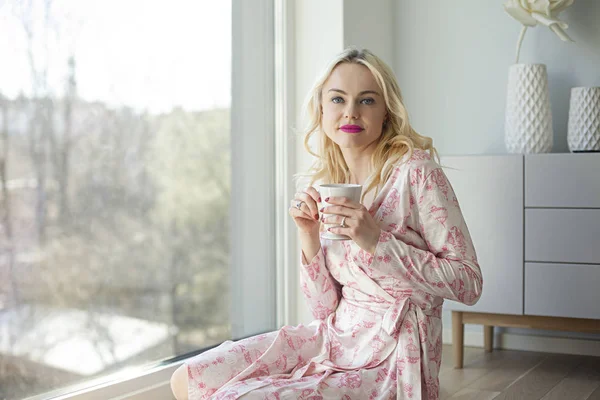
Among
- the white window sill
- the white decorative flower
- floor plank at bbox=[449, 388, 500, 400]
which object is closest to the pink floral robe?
the white window sill

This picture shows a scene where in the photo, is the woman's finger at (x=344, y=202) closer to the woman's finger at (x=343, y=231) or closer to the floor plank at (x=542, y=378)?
the woman's finger at (x=343, y=231)

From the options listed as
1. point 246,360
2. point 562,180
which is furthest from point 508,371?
point 246,360

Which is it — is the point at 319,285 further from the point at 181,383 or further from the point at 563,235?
the point at 563,235

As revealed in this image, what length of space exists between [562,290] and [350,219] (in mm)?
1366

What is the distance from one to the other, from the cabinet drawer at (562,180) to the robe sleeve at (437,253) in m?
1.08

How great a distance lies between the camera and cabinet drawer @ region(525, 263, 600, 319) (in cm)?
260

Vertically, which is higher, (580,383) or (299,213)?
(299,213)

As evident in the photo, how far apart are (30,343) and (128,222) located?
0.49 metres

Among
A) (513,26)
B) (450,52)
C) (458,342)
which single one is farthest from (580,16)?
(458,342)

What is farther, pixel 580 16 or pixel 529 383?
pixel 580 16

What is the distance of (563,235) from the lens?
2639 mm

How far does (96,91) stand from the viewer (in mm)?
2277

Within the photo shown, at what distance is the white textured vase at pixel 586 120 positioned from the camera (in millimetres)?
2754

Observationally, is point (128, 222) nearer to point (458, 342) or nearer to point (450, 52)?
point (458, 342)
